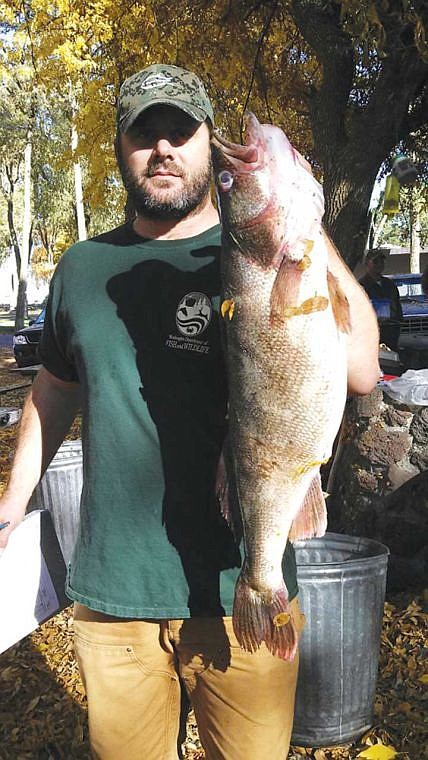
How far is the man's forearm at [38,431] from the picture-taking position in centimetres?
232

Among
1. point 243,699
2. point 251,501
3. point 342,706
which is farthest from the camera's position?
point 342,706

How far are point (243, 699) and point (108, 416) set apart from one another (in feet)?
2.76

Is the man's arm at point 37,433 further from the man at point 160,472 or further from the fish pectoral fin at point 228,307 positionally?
the fish pectoral fin at point 228,307

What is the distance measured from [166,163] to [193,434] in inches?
29.4

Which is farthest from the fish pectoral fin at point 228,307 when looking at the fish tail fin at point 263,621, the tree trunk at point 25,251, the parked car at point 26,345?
the tree trunk at point 25,251

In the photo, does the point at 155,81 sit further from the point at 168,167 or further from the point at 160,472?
the point at 160,472

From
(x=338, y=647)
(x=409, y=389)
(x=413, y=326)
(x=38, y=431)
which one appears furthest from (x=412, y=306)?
(x=38, y=431)

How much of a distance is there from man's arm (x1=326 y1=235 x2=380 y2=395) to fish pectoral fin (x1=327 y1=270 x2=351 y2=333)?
0.05 m

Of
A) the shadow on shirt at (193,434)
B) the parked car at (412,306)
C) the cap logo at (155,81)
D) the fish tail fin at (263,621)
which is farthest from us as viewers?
the parked car at (412,306)

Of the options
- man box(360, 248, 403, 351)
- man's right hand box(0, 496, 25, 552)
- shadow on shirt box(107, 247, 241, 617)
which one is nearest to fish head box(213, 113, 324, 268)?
shadow on shirt box(107, 247, 241, 617)

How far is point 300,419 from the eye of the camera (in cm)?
169

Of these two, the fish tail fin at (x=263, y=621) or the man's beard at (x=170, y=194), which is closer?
the fish tail fin at (x=263, y=621)

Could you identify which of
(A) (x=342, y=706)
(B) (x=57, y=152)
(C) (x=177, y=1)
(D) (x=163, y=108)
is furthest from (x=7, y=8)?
(B) (x=57, y=152)

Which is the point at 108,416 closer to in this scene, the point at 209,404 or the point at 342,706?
the point at 209,404
